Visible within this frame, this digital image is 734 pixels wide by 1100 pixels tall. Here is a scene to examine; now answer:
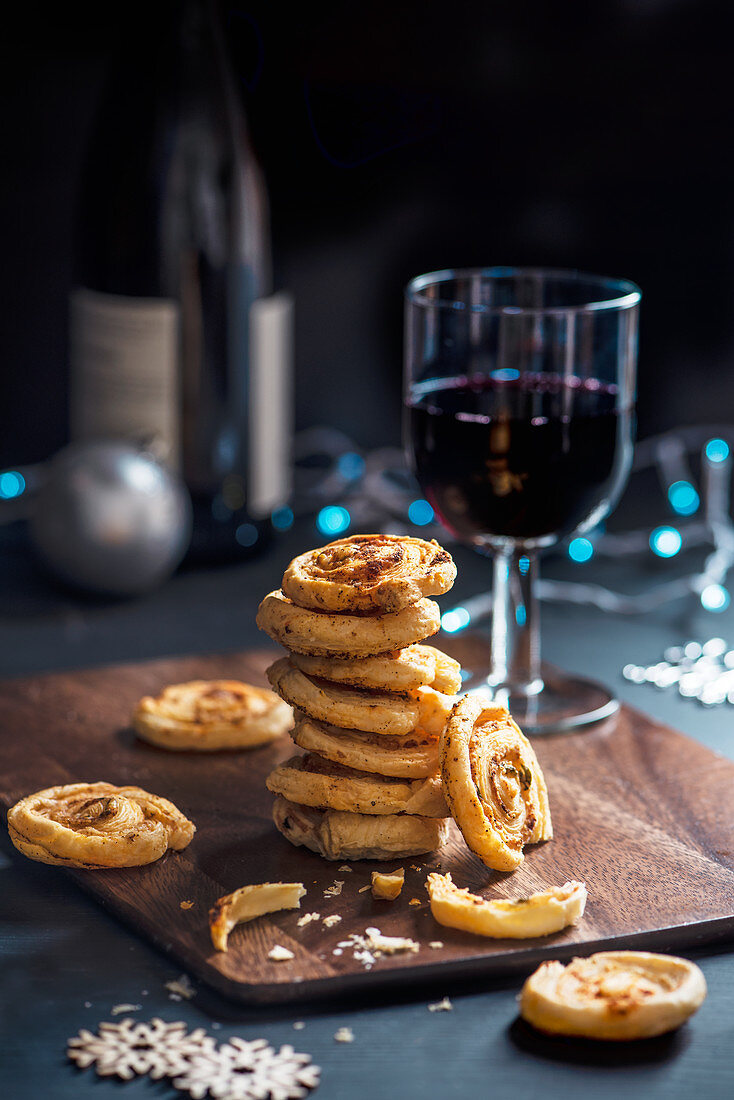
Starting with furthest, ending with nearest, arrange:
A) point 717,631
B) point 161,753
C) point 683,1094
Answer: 1. point 717,631
2. point 161,753
3. point 683,1094

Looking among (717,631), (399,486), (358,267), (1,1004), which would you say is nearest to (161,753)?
(1,1004)

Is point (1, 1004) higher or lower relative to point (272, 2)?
lower

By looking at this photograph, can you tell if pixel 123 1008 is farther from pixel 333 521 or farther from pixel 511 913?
pixel 333 521

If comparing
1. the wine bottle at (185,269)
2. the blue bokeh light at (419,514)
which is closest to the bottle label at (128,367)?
the wine bottle at (185,269)

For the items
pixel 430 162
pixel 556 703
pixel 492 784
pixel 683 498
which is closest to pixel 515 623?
pixel 556 703

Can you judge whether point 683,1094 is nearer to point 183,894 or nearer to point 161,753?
point 183,894

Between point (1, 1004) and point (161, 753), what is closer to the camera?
point (1, 1004)
